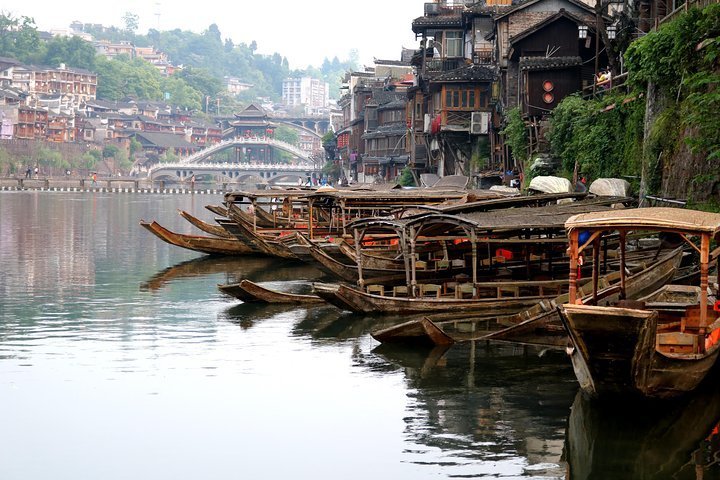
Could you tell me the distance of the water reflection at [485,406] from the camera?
41.7 ft

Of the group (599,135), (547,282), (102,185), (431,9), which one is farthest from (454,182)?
(102,185)

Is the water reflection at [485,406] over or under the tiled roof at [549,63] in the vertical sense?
under

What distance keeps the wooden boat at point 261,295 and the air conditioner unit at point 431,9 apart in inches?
1412

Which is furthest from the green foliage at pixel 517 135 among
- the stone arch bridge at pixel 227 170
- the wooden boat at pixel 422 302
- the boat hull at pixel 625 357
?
the stone arch bridge at pixel 227 170

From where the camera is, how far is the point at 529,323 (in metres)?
16.7

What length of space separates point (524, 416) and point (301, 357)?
5308mm

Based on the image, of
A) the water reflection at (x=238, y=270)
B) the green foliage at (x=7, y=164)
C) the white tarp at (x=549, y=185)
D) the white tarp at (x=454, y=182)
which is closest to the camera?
the white tarp at (x=549, y=185)

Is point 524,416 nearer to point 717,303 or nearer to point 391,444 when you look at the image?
point 391,444

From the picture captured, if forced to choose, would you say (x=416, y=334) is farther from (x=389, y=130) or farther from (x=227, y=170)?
(x=227, y=170)

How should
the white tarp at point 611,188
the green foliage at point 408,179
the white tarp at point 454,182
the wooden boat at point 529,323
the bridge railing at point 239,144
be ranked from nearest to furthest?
1. the wooden boat at point 529,323
2. the white tarp at point 611,188
3. the white tarp at point 454,182
4. the green foliage at point 408,179
5. the bridge railing at point 239,144

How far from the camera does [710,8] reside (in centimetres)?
2327

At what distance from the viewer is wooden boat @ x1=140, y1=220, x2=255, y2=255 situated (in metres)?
36.5

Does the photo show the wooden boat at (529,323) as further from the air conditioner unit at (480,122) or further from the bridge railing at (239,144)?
the bridge railing at (239,144)

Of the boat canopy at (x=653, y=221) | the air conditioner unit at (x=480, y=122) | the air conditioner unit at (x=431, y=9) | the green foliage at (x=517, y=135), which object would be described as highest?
the air conditioner unit at (x=431, y=9)
